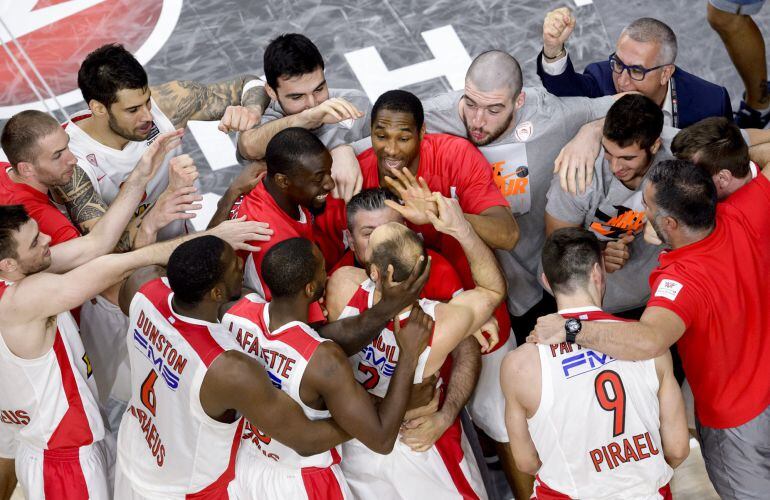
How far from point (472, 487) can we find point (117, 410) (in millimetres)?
2524

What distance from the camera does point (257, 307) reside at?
4.14 m

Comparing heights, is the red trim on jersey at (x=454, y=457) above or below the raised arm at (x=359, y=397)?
below

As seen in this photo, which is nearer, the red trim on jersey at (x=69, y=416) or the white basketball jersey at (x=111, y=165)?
the red trim on jersey at (x=69, y=416)

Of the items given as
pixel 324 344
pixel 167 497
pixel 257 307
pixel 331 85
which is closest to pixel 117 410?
pixel 167 497

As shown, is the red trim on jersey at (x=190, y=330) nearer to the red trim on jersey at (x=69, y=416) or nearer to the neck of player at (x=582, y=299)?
the red trim on jersey at (x=69, y=416)

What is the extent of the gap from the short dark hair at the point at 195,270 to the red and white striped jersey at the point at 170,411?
133mm

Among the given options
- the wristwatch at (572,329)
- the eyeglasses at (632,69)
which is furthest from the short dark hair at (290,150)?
the eyeglasses at (632,69)

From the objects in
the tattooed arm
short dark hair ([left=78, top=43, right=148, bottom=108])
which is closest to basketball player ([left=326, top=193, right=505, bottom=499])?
short dark hair ([left=78, top=43, right=148, bottom=108])

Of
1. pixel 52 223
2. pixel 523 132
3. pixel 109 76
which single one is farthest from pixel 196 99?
pixel 523 132

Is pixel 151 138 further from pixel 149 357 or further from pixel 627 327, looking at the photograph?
pixel 627 327

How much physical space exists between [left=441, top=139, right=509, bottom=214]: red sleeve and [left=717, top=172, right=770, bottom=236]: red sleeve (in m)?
1.11

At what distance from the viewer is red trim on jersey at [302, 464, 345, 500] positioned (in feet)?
13.7

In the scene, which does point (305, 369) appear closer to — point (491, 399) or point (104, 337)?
point (491, 399)

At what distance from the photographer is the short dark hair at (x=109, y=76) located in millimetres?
4961
